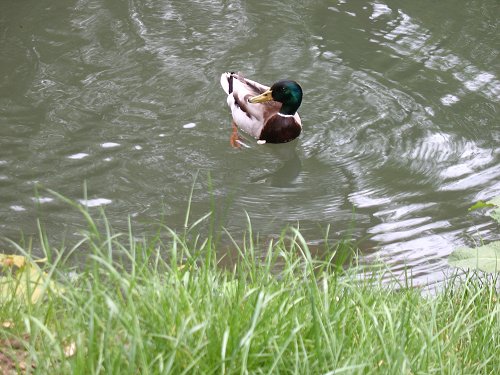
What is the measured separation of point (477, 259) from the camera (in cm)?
409

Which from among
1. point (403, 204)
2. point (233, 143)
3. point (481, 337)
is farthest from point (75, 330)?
point (233, 143)

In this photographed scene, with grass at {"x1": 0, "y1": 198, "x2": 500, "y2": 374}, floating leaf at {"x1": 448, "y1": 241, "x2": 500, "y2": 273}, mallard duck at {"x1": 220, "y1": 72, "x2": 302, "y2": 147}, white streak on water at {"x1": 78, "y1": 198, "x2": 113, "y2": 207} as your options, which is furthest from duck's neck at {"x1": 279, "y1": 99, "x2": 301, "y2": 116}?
grass at {"x1": 0, "y1": 198, "x2": 500, "y2": 374}

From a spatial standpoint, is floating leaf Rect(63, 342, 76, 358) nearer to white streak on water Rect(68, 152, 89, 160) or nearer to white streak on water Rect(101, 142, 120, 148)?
white streak on water Rect(68, 152, 89, 160)

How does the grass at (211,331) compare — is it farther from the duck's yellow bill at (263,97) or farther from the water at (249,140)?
the duck's yellow bill at (263,97)

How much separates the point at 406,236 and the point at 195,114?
243 cm

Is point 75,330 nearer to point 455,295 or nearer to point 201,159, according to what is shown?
point 455,295

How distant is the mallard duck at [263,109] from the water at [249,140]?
123 mm

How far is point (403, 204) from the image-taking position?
6.44 metres

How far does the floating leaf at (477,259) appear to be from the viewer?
4.09 m

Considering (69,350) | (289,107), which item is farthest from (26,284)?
(289,107)

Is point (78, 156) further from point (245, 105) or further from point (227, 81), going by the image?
point (227, 81)

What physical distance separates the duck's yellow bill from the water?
12.5 inches

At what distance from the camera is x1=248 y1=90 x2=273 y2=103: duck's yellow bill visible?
320 inches

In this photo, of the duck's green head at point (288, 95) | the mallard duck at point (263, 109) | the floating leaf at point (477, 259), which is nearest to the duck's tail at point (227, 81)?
the mallard duck at point (263, 109)
